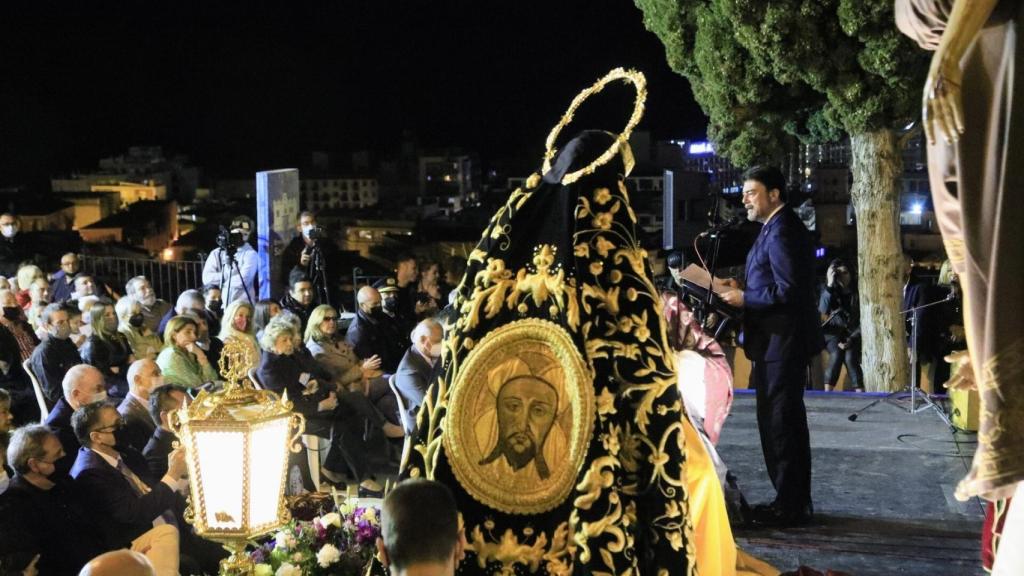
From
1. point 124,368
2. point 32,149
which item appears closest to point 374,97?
point 32,149

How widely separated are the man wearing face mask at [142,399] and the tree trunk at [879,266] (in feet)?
25.0

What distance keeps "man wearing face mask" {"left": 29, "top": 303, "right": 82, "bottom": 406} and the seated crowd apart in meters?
0.01

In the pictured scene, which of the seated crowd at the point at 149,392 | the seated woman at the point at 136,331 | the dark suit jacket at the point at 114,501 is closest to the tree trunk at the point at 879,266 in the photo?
the seated crowd at the point at 149,392

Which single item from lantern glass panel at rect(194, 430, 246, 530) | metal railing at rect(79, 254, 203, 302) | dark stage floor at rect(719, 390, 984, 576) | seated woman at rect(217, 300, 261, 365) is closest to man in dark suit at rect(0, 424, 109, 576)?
lantern glass panel at rect(194, 430, 246, 530)

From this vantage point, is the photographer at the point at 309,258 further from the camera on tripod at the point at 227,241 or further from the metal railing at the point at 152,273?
the metal railing at the point at 152,273

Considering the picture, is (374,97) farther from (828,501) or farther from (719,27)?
(828,501)

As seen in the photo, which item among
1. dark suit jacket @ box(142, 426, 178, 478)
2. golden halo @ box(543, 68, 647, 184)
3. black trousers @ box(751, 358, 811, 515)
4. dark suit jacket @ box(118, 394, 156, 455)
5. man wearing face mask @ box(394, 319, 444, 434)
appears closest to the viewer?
golden halo @ box(543, 68, 647, 184)

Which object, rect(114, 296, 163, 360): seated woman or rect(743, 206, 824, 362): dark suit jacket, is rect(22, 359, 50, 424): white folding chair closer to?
rect(114, 296, 163, 360): seated woman

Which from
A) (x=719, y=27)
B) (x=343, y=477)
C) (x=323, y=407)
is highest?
(x=719, y=27)

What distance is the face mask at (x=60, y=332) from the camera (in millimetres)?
8742

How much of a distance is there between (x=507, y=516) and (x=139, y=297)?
312 inches

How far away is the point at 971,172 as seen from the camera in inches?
79.4

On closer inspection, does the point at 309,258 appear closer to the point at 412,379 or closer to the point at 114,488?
the point at 412,379

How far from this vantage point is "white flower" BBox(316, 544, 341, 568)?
4582 millimetres
